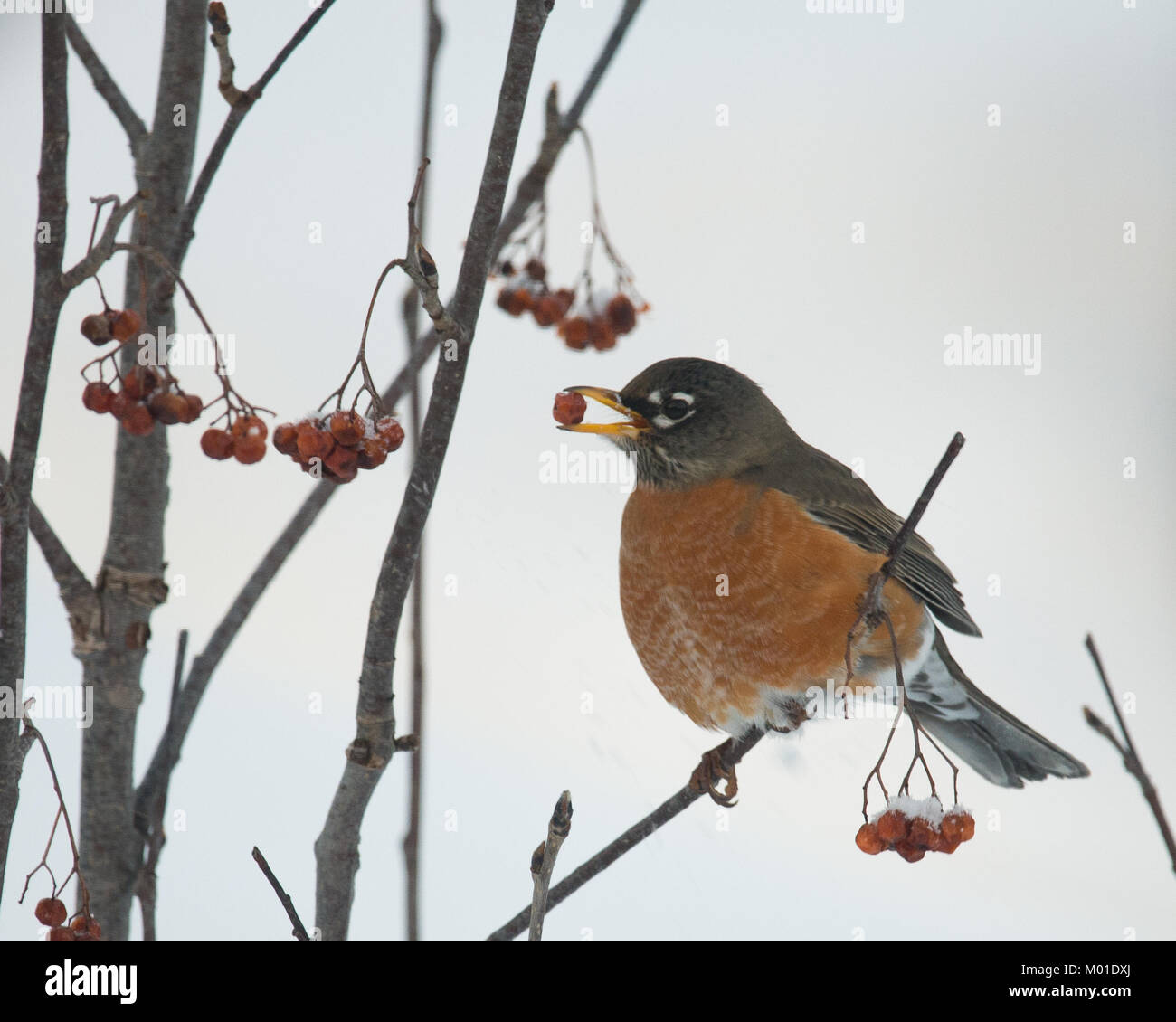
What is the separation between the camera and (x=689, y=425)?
8.54 ft

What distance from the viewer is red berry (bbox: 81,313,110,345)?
55.6 inches

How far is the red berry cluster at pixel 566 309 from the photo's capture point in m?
2.20

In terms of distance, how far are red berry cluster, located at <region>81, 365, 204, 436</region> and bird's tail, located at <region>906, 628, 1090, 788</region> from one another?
1.72 metres

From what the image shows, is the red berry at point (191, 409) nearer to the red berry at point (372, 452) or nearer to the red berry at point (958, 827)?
the red berry at point (372, 452)

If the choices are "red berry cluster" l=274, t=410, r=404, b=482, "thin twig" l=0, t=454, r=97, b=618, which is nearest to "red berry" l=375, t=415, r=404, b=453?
"red berry cluster" l=274, t=410, r=404, b=482

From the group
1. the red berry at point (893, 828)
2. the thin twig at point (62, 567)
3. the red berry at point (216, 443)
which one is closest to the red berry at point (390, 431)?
the red berry at point (216, 443)

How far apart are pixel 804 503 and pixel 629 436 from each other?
0.42 metres

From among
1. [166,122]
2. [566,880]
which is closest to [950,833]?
[566,880]

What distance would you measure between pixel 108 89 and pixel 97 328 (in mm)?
665

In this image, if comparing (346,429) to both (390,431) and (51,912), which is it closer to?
(390,431)

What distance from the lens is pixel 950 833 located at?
1.57m

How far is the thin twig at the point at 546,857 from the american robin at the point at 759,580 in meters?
0.86
